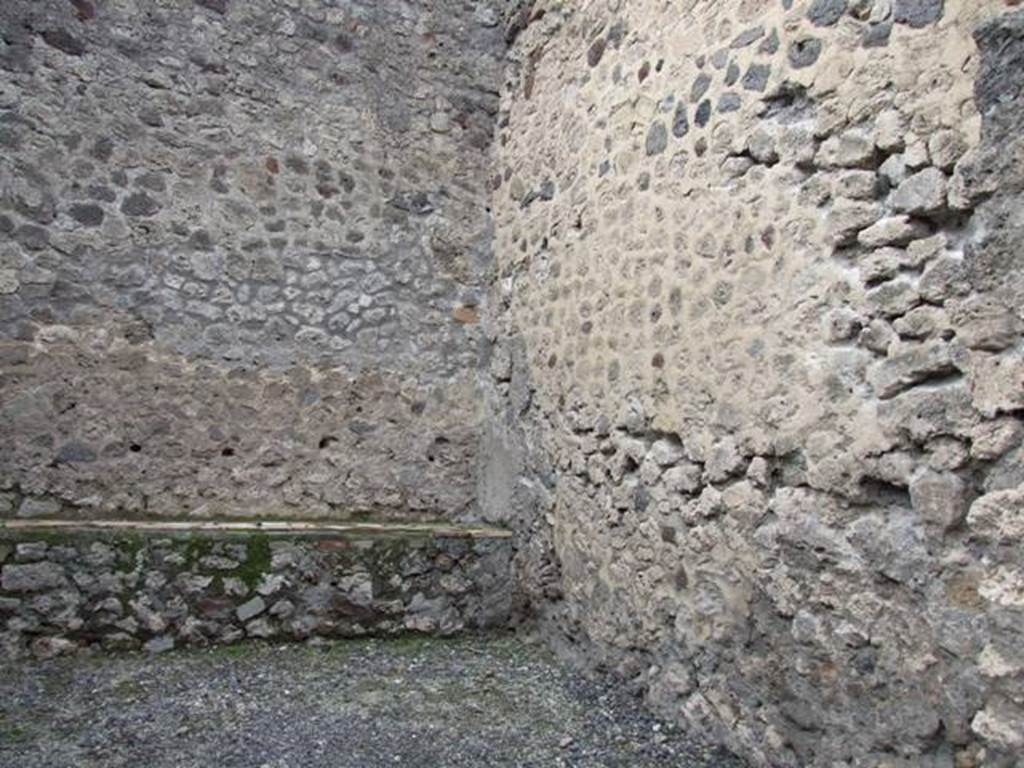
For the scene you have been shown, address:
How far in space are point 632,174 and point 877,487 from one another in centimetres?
165

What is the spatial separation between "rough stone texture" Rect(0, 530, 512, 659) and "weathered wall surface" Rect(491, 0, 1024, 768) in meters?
0.39

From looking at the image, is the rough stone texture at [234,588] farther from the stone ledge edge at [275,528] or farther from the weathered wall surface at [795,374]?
the weathered wall surface at [795,374]

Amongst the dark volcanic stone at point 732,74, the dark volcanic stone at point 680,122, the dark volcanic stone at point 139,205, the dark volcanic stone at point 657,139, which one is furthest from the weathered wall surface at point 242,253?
the dark volcanic stone at point 732,74

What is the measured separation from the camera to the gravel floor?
110 inches

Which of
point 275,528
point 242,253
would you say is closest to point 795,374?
point 275,528

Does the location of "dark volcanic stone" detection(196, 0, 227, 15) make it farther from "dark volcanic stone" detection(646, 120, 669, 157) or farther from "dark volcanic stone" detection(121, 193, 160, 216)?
"dark volcanic stone" detection(646, 120, 669, 157)

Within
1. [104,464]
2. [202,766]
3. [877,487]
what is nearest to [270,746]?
[202,766]

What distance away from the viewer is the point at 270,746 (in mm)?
Result: 2861

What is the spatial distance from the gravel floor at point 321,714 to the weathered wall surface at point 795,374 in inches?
10.3

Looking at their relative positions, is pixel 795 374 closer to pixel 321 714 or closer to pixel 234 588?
pixel 321 714

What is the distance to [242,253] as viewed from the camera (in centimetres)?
436

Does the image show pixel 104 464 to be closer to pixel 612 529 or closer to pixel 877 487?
pixel 612 529

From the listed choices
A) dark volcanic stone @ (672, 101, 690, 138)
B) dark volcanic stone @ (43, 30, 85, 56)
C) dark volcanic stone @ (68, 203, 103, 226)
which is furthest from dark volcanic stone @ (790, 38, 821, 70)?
dark volcanic stone @ (43, 30, 85, 56)

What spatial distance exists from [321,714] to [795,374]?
2.00 m
